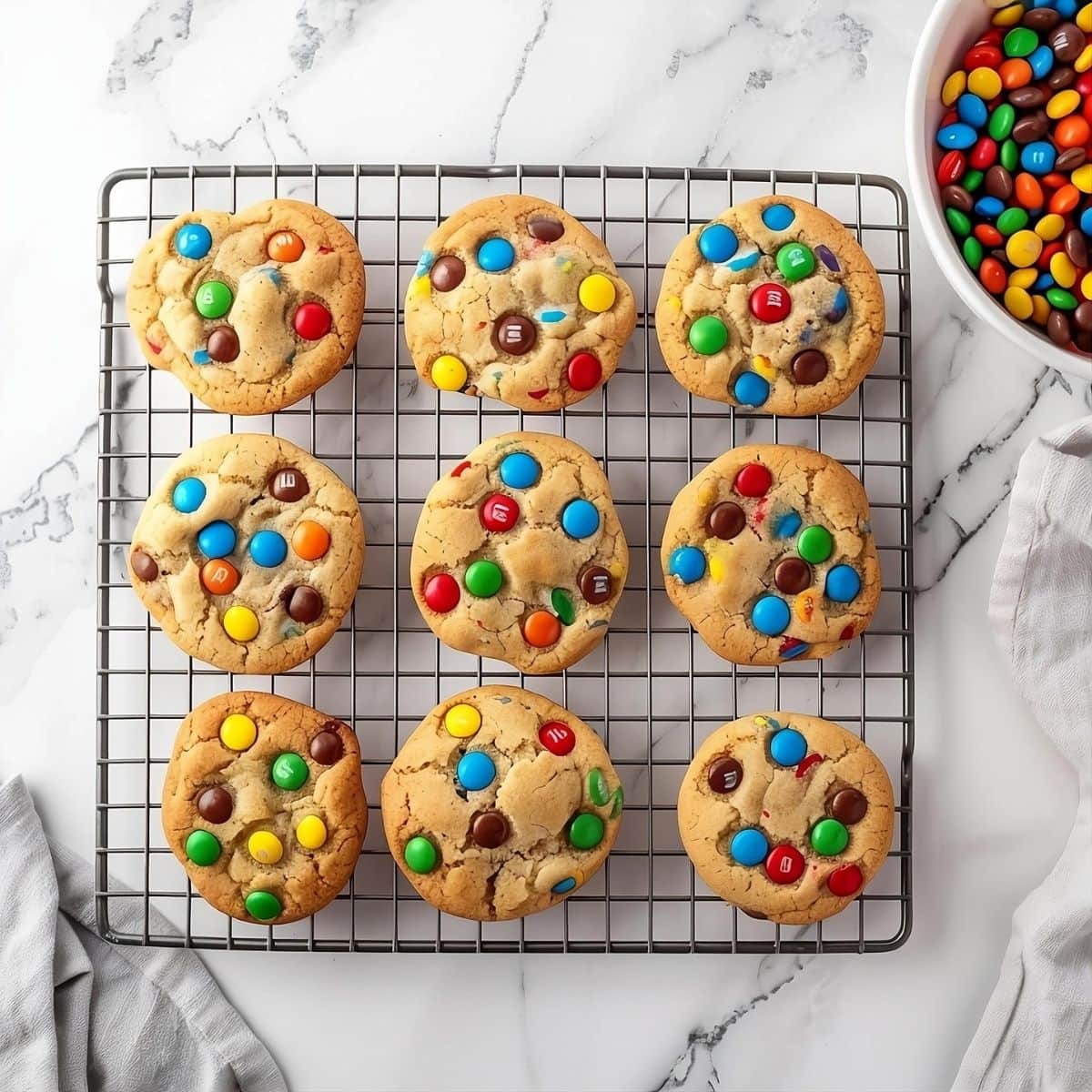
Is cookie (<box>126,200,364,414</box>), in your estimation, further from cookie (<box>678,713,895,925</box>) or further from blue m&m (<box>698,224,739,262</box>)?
cookie (<box>678,713,895,925</box>)

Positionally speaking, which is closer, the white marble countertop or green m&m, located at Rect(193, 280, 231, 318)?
green m&m, located at Rect(193, 280, 231, 318)

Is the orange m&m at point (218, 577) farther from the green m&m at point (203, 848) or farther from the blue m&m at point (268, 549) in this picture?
the green m&m at point (203, 848)

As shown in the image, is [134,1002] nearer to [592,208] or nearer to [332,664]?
[332,664]

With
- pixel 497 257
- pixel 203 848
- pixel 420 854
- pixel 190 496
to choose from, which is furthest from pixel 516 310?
pixel 203 848

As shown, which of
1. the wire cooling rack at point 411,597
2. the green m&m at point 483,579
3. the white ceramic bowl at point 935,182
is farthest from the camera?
the wire cooling rack at point 411,597

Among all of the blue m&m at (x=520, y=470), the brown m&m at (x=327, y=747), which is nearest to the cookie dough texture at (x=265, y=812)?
the brown m&m at (x=327, y=747)

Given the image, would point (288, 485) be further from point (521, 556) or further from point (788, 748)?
point (788, 748)

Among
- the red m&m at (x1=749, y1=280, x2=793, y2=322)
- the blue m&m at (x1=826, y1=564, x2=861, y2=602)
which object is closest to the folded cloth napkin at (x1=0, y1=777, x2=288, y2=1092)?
the blue m&m at (x1=826, y1=564, x2=861, y2=602)
